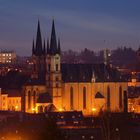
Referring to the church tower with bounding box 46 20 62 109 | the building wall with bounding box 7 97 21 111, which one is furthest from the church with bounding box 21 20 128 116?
the building wall with bounding box 7 97 21 111

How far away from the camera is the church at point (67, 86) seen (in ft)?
195

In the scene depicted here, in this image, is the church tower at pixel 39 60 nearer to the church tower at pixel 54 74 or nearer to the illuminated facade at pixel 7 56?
the church tower at pixel 54 74

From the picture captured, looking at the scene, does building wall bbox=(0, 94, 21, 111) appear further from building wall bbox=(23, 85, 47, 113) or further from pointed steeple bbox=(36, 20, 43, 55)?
pointed steeple bbox=(36, 20, 43, 55)

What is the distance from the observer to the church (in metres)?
59.3

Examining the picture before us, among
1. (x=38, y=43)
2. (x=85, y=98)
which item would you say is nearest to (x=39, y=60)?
(x=38, y=43)

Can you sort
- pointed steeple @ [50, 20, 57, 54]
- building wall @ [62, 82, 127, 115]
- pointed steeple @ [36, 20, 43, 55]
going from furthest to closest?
pointed steeple @ [36, 20, 43, 55]
building wall @ [62, 82, 127, 115]
pointed steeple @ [50, 20, 57, 54]

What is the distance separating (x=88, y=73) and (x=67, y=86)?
2150 mm

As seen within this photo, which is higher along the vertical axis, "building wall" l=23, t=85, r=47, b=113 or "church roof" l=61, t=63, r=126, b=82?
"church roof" l=61, t=63, r=126, b=82

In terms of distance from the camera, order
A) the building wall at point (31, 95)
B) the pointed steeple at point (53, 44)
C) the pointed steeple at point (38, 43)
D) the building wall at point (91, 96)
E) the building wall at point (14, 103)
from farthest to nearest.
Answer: the building wall at point (14, 103) → the pointed steeple at point (38, 43) → the building wall at point (91, 96) → the pointed steeple at point (53, 44) → the building wall at point (31, 95)

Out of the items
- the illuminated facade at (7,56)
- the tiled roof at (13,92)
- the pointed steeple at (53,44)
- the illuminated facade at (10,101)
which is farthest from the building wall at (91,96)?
the illuminated facade at (7,56)

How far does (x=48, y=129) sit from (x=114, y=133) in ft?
58.5

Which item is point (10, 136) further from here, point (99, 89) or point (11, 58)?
point (11, 58)

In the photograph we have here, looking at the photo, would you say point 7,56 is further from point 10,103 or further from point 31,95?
point 31,95

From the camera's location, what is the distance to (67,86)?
60.7 meters
